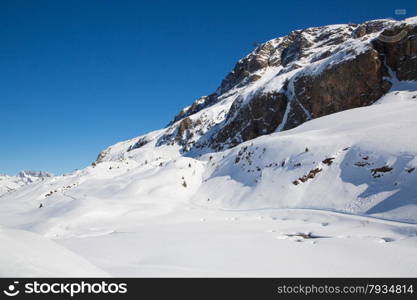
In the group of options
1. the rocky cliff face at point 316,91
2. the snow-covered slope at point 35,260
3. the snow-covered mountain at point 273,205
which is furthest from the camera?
the rocky cliff face at point 316,91

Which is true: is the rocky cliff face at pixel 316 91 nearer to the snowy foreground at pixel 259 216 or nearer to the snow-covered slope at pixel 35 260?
the snowy foreground at pixel 259 216

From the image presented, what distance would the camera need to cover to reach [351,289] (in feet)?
10.7

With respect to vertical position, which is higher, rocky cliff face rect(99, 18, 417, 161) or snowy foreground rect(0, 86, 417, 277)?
rocky cliff face rect(99, 18, 417, 161)

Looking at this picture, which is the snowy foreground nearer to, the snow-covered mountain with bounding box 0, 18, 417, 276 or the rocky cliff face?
the snow-covered mountain with bounding box 0, 18, 417, 276

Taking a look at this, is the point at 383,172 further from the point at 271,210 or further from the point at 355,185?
the point at 271,210

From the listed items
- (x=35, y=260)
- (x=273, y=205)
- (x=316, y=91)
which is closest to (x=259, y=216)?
(x=273, y=205)

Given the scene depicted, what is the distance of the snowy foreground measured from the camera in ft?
12.2

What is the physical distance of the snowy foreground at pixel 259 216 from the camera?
371 centimetres

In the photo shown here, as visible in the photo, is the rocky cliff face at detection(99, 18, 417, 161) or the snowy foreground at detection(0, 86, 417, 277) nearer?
the snowy foreground at detection(0, 86, 417, 277)

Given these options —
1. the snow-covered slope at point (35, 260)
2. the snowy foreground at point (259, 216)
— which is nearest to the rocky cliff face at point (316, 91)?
the snowy foreground at point (259, 216)

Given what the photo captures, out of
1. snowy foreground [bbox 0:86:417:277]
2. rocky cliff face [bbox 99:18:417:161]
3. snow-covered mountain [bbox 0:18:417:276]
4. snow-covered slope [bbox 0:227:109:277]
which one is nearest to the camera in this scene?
snow-covered slope [bbox 0:227:109:277]

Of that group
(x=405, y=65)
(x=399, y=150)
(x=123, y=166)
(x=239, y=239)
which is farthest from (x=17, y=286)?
(x=405, y=65)

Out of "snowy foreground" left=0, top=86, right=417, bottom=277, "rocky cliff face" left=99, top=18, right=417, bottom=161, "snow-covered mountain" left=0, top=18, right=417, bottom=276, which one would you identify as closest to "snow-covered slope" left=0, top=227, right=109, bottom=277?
"snowy foreground" left=0, top=86, right=417, bottom=277

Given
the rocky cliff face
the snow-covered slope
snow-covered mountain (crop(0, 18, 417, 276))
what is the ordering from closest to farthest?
1. the snow-covered slope
2. snow-covered mountain (crop(0, 18, 417, 276))
3. the rocky cliff face
